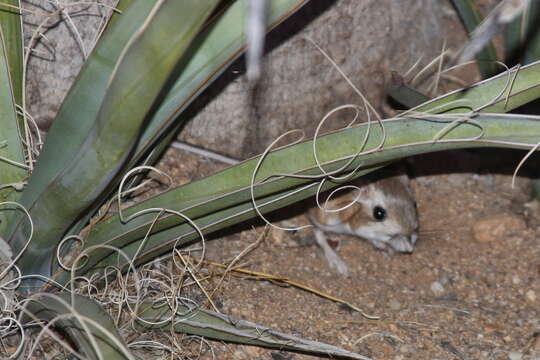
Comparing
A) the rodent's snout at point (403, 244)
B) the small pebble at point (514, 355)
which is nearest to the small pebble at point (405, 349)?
the small pebble at point (514, 355)

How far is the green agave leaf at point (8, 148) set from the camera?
5.64 feet

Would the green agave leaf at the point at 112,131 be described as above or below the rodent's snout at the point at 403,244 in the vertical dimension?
above

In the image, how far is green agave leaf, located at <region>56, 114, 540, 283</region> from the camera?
1.50 metres

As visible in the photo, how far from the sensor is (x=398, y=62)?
2.71 m

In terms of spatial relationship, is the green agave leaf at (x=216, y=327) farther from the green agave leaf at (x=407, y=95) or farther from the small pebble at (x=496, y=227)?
the small pebble at (x=496, y=227)

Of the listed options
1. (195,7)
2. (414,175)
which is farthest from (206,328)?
(414,175)

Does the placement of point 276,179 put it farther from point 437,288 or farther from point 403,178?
point 403,178

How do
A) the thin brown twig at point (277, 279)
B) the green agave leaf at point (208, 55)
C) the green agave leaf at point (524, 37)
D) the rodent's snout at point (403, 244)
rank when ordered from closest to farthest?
the green agave leaf at point (208, 55)
the thin brown twig at point (277, 279)
the green agave leaf at point (524, 37)
the rodent's snout at point (403, 244)

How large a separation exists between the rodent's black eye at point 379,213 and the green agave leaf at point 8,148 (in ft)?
4.38

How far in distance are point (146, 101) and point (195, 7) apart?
0.20 m

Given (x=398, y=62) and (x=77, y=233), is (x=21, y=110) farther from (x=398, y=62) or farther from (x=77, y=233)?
(x=398, y=62)

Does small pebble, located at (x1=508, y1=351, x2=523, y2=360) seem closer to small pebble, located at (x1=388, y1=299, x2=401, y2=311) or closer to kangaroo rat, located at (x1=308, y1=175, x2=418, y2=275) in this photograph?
small pebble, located at (x1=388, y1=299, x2=401, y2=311)

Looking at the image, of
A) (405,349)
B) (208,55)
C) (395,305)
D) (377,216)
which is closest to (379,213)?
(377,216)

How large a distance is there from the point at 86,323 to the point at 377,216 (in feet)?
4.75
